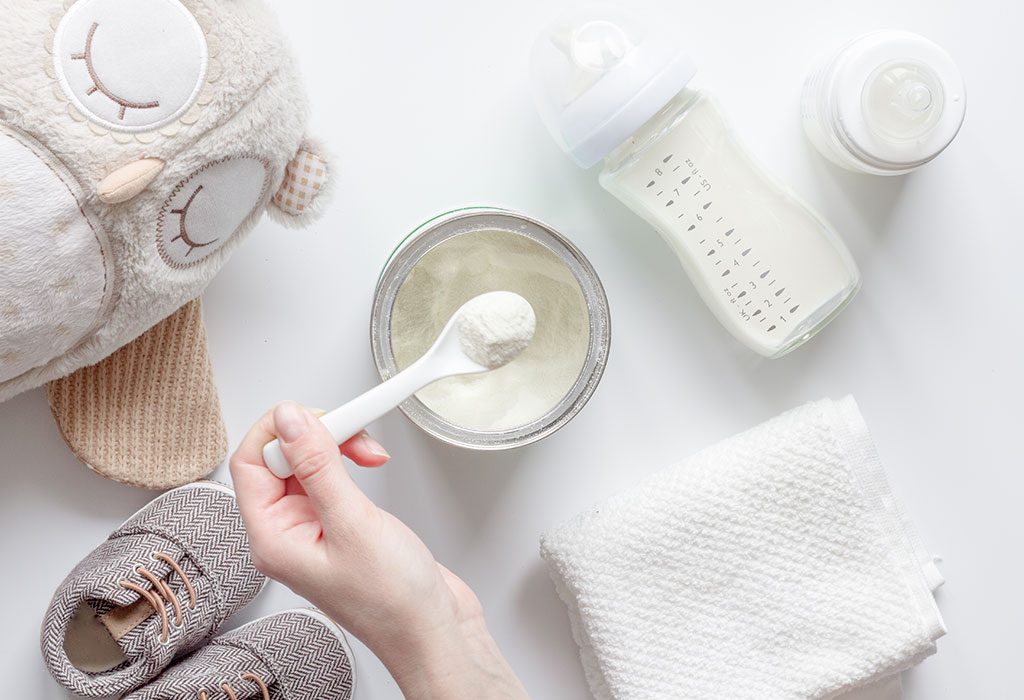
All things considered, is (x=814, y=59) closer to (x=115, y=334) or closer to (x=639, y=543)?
(x=639, y=543)

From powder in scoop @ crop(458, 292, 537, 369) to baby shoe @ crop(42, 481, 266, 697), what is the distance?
0.30 m

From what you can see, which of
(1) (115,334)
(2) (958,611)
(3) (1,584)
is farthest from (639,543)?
(3) (1,584)

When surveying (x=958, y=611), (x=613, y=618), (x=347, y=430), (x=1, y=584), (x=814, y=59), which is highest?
(x=814, y=59)

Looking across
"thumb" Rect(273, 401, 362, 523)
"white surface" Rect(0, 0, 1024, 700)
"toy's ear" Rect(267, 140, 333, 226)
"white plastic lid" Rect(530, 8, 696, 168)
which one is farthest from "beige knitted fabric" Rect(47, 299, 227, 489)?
"white plastic lid" Rect(530, 8, 696, 168)

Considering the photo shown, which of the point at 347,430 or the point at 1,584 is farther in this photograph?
the point at 1,584

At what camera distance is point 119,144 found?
539 mm

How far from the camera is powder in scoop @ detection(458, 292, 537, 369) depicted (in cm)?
61

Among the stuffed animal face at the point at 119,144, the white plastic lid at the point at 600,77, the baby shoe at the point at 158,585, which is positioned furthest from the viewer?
the baby shoe at the point at 158,585

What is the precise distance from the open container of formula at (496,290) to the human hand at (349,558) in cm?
11

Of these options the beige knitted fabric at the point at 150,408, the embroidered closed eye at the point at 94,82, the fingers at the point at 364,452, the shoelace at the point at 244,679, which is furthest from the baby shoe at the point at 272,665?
the embroidered closed eye at the point at 94,82

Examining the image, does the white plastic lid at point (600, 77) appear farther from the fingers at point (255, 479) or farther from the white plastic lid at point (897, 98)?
the fingers at point (255, 479)

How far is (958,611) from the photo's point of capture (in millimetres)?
802

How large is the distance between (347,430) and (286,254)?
236 millimetres

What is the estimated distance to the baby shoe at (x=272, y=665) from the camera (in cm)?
76
